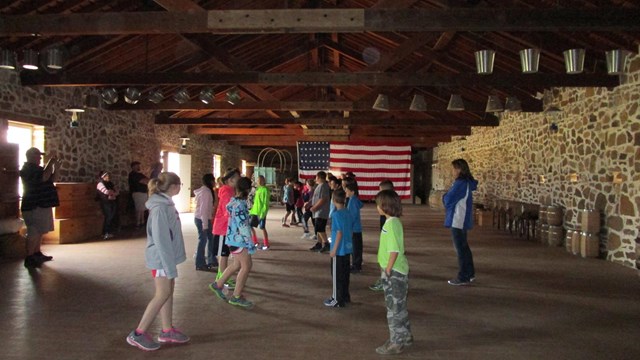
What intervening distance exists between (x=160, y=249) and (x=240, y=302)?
1368mm

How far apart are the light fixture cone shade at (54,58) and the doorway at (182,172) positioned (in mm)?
7856

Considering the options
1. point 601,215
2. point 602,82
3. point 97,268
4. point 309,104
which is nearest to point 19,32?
point 97,268

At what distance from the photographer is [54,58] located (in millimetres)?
6555

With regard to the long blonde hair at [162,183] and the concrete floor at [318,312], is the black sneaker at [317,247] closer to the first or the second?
the concrete floor at [318,312]

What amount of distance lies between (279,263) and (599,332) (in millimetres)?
3991

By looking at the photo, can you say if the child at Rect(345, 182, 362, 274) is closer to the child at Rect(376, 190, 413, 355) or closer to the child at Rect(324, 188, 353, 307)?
the child at Rect(324, 188, 353, 307)

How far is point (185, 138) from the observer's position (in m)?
14.8

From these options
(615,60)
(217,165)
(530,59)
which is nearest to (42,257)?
(530,59)

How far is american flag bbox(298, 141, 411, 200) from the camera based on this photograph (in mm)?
16203

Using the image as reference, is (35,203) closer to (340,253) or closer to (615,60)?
(340,253)

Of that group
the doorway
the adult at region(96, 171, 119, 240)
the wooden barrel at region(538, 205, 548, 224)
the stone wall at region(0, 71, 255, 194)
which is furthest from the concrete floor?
the doorway

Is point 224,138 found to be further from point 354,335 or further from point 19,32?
point 354,335

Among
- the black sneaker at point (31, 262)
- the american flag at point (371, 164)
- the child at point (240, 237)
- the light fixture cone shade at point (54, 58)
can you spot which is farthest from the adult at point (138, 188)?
the american flag at point (371, 164)

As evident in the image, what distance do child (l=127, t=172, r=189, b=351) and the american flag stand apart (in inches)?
506
